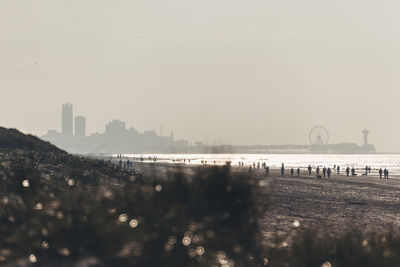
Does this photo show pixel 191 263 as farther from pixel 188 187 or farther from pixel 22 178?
pixel 22 178

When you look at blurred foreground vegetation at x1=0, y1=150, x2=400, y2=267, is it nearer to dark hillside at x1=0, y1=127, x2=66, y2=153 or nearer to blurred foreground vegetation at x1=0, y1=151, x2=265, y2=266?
blurred foreground vegetation at x1=0, y1=151, x2=265, y2=266

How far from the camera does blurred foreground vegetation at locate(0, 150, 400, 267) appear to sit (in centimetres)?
815

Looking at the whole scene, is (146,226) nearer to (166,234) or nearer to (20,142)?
(166,234)

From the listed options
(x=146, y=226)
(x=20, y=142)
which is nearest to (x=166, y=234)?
(x=146, y=226)

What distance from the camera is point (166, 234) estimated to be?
28.1 ft

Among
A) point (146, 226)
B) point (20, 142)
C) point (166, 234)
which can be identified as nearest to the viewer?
point (166, 234)

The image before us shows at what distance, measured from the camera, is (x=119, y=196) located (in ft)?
33.1

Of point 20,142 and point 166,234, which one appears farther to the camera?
point 20,142

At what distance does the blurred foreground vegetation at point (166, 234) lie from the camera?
26.7ft

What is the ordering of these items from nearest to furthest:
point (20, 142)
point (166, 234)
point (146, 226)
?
point (166, 234)
point (146, 226)
point (20, 142)

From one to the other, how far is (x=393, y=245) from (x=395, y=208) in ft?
78.3

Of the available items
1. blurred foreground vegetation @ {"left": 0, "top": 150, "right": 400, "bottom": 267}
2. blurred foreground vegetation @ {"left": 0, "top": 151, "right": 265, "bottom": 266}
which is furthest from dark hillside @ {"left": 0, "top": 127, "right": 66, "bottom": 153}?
blurred foreground vegetation @ {"left": 0, "top": 150, "right": 400, "bottom": 267}

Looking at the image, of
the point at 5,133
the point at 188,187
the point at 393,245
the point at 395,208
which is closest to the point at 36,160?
the point at 5,133

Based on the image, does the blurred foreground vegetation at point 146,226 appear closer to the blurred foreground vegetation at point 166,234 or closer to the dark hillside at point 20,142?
the blurred foreground vegetation at point 166,234
